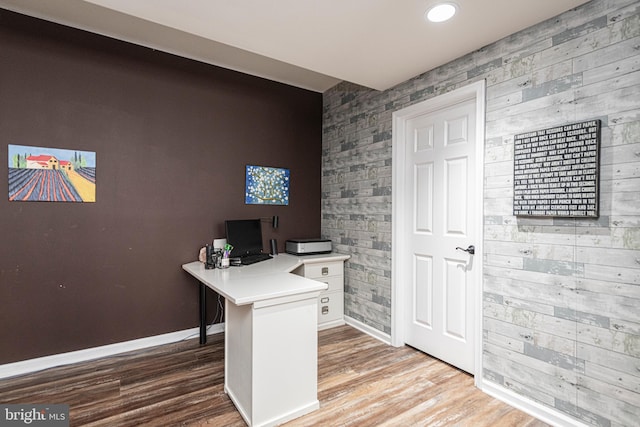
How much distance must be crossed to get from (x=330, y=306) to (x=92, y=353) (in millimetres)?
2154

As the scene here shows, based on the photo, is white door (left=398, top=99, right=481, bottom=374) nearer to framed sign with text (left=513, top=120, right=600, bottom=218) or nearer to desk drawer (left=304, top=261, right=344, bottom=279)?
framed sign with text (left=513, top=120, right=600, bottom=218)

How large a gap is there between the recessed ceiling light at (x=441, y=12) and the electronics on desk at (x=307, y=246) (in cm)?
228

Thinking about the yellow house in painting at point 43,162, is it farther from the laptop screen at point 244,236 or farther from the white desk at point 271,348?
the white desk at point 271,348

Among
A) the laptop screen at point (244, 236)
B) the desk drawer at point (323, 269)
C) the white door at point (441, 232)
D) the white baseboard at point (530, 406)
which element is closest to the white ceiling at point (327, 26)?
the white door at point (441, 232)

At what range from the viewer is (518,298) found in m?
2.04

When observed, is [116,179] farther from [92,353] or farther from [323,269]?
[323,269]

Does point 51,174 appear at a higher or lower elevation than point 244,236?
higher

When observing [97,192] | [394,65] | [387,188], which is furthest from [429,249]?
[97,192]

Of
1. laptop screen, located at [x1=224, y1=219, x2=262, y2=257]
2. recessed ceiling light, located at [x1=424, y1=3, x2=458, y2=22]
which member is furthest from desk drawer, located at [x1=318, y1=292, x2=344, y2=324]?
recessed ceiling light, located at [x1=424, y1=3, x2=458, y2=22]

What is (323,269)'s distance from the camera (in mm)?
3393

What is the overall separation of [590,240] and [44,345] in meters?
3.80

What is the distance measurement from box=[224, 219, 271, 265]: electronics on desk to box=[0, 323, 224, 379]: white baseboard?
81 centimetres

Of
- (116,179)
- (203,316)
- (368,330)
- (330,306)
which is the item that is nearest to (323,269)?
(330,306)

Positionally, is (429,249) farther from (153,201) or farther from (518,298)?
(153,201)
